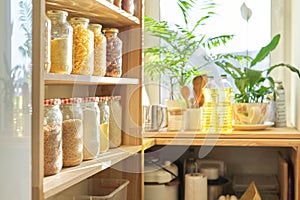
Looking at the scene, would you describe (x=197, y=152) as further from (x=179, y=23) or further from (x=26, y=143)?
(x=26, y=143)

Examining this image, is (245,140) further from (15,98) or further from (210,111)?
(15,98)

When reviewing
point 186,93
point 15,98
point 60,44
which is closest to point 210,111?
point 186,93

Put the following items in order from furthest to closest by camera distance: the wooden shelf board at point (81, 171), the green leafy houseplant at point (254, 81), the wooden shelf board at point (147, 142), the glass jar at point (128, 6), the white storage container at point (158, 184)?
the green leafy houseplant at point (254, 81), the white storage container at point (158, 184), the wooden shelf board at point (147, 142), the glass jar at point (128, 6), the wooden shelf board at point (81, 171)

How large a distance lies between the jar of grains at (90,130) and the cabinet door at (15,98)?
2.07 feet

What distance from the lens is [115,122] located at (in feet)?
5.32

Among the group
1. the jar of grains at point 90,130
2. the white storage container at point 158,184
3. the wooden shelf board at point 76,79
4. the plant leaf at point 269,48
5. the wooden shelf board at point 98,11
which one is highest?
the wooden shelf board at point 98,11

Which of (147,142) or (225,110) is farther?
(225,110)

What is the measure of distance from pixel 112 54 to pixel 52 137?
54cm

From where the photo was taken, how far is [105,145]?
148 cm

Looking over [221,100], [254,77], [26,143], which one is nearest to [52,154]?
[26,143]

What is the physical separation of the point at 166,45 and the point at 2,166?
182 centimetres

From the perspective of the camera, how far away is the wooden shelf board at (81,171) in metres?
0.96

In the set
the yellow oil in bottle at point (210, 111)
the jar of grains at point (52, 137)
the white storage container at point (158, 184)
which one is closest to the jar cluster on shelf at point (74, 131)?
the jar of grains at point (52, 137)

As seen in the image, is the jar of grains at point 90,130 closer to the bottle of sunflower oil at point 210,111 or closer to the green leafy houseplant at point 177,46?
the bottle of sunflower oil at point 210,111
